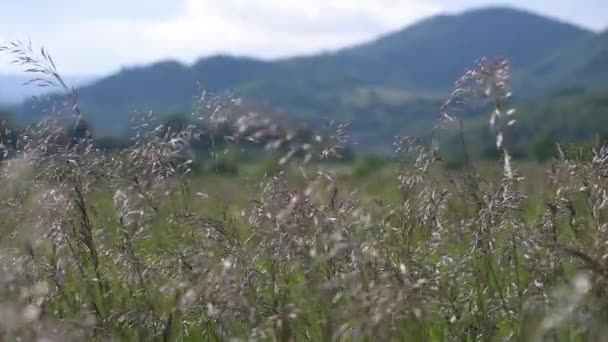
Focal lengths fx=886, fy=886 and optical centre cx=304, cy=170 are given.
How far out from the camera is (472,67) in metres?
3.76

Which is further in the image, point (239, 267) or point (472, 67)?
point (472, 67)

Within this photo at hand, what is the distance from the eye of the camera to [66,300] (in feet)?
13.1

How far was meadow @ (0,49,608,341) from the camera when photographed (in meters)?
3.01

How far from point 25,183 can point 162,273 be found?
1.01m

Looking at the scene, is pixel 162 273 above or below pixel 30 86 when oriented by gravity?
below

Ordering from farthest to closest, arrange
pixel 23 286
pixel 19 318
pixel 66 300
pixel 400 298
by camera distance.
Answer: pixel 66 300, pixel 23 286, pixel 400 298, pixel 19 318

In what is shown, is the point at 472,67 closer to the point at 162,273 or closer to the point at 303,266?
the point at 303,266

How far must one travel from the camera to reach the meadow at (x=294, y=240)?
9.86 feet

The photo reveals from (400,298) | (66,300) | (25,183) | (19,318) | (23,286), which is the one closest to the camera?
(19,318)

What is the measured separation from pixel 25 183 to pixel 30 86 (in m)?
0.50

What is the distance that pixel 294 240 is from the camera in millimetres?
3277

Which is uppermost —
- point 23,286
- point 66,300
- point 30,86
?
point 30,86

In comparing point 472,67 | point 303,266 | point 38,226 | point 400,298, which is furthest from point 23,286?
point 472,67

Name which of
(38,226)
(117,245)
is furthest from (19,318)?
(117,245)
